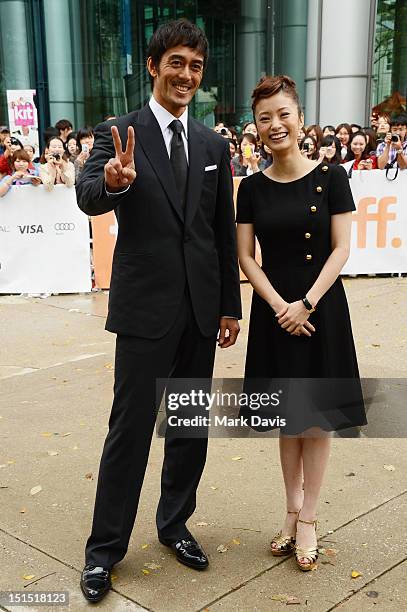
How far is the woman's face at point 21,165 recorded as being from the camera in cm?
838

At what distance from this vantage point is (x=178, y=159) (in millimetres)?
2824

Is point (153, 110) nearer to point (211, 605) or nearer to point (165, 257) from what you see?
point (165, 257)

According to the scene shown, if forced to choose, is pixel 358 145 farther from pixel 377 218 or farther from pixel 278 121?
pixel 278 121

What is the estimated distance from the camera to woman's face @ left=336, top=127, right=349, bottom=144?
10.4m

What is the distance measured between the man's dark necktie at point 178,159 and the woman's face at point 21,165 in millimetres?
6027

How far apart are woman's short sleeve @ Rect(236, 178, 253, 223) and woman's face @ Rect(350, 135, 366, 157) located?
6.56m

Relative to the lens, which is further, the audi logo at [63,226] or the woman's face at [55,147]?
the woman's face at [55,147]

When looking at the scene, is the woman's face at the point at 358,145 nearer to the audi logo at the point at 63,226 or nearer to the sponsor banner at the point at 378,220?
the sponsor banner at the point at 378,220

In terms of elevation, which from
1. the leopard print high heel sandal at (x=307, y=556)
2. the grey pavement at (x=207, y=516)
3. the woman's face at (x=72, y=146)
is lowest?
the grey pavement at (x=207, y=516)

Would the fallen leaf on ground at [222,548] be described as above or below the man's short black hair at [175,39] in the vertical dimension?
below

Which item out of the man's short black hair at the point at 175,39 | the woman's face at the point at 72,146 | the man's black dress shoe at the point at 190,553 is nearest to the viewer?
the man's short black hair at the point at 175,39

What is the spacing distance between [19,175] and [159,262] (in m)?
Result: 6.08

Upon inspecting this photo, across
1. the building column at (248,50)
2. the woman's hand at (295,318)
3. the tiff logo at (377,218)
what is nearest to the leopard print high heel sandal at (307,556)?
the woman's hand at (295,318)

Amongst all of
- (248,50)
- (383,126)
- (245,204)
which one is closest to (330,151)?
(383,126)
